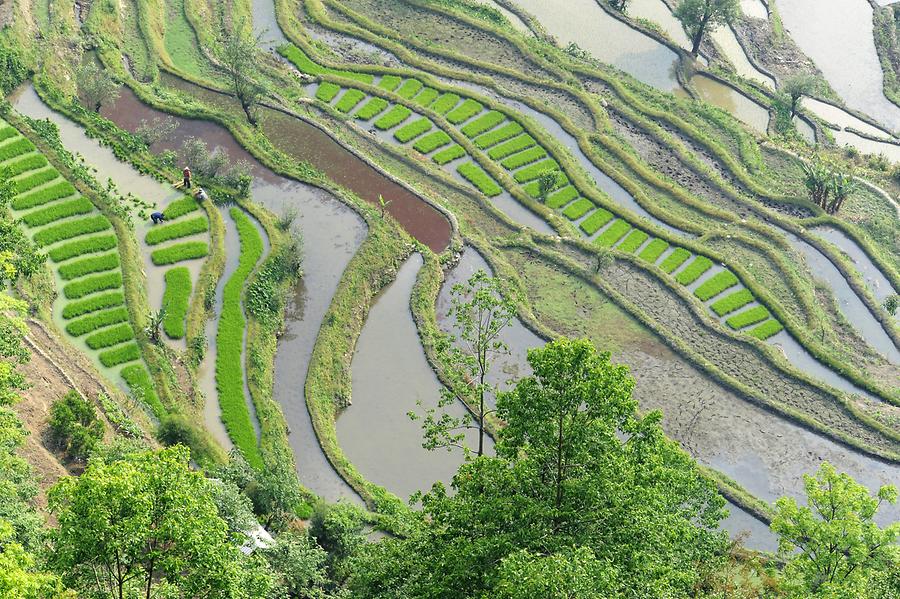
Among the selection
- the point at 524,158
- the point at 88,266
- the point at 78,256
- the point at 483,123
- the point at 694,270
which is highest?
the point at 483,123

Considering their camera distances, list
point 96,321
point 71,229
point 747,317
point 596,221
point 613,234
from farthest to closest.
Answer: point 596,221 → point 613,234 → point 747,317 → point 71,229 → point 96,321

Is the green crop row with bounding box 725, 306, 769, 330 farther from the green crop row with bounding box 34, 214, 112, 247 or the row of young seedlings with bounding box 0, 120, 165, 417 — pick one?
the green crop row with bounding box 34, 214, 112, 247

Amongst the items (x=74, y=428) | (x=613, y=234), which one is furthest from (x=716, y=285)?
(x=74, y=428)

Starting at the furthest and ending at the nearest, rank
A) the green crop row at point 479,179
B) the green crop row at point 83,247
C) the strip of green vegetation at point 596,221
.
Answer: the green crop row at point 479,179 < the strip of green vegetation at point 596,221 < the green crop row at point 83,247

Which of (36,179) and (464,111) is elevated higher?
(464,111)

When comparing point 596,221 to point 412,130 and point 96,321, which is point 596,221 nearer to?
point 412,130

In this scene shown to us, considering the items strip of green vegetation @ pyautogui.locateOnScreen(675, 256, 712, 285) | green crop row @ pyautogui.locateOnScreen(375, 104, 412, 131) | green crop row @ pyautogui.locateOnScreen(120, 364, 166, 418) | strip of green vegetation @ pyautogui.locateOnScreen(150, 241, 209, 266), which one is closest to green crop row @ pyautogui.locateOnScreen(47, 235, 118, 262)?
strip of green vegetation @ pyautogui.locateOnScreen(150, 241, 209, 266)

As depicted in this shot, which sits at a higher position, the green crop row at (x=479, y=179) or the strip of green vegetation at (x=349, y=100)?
the strip of green vegetation at (x=349, y=100)

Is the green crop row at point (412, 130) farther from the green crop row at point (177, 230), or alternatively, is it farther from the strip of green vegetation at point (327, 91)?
the green crop row at point (177, 230)

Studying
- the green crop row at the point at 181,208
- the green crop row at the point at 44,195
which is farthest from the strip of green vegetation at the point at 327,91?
the green crop row at the point at 44,195
